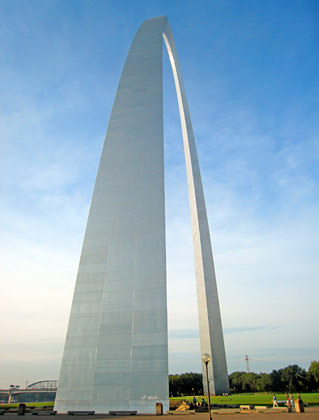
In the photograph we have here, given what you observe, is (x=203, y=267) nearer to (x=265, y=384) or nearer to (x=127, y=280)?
(x=127, y=280)

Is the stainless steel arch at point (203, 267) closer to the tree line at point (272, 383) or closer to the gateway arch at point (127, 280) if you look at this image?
the gateway arch at point (127, 280)

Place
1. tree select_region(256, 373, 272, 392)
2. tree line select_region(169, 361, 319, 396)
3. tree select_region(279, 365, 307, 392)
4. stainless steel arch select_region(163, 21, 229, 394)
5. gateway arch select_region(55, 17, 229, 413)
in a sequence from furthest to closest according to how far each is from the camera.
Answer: tree select_region(256, 373, 272, 392), tree select_region(279, 365, 307, 392), tree line select_region(169, 361, 319, 396), stainless steel arch select_region(163, 21, 229, 394), gateway arch select_region(55, 17, 229, 413)

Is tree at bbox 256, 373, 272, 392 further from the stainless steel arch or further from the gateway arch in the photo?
the gateway arch

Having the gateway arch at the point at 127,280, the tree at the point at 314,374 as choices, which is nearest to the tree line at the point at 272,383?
the tree at the point at 314,374

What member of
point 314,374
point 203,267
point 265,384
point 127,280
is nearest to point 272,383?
point 265,384

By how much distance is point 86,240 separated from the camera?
17.8 metres

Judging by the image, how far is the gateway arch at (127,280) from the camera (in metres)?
14.3

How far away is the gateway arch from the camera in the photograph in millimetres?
14320

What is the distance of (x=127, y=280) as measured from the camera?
16.2m

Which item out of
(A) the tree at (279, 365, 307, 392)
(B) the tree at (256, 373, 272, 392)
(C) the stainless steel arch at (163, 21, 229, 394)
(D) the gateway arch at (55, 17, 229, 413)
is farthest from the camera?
(B) the tree at (256, 373, 272, 392)

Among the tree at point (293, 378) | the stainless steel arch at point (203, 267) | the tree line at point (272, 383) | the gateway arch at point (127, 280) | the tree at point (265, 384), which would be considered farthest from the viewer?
the tree at point (265, 384)

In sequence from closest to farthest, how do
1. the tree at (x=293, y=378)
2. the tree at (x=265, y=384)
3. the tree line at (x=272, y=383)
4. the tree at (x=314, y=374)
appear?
the tree at (x=314, y=374), the tree line at (x=272, y=383), the tree at (x=293, y=378), the tree at (x=265, y=384)

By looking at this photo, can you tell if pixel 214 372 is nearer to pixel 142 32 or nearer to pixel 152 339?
pixel 152 339

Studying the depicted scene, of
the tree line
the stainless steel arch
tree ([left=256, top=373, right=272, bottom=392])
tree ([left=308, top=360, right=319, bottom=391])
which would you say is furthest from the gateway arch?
tree ([left=256, top=373, right=272, bottom=392])
